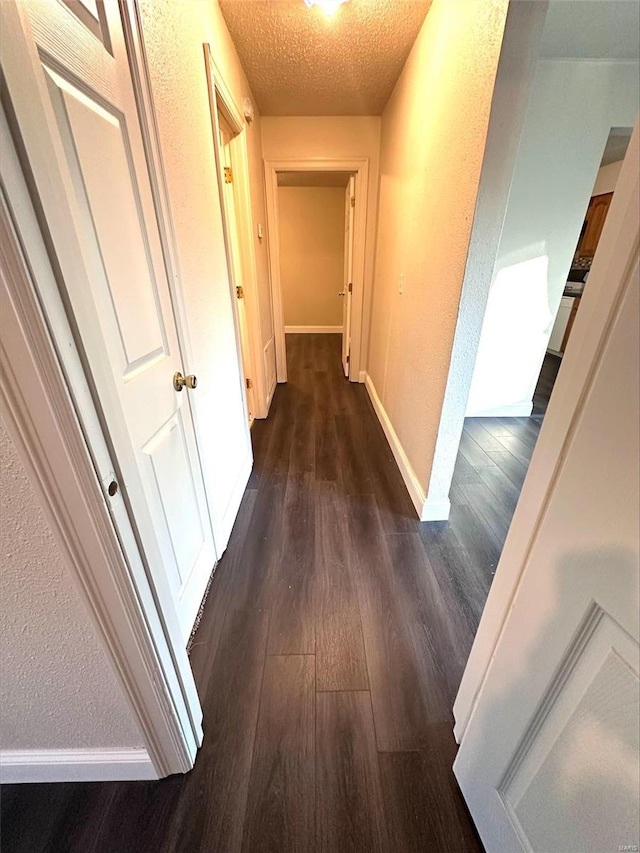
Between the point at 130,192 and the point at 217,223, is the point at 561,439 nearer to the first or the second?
the point at 130,192

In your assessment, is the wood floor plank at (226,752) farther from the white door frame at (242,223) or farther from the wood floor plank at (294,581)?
the white door frame at (242,223)

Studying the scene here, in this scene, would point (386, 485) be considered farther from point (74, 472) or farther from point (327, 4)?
point (327, 4)

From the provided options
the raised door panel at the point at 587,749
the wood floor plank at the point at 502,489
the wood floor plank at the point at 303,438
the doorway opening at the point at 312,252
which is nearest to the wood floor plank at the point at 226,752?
the raised door panel at the point at 587,749

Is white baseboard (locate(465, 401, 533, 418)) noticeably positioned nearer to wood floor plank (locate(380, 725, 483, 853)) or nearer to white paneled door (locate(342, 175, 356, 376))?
white paneled door (locate(342, 175, 356, 376))

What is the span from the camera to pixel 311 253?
582 centimetres

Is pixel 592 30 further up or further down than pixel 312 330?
further up

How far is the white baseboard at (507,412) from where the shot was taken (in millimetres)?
3154

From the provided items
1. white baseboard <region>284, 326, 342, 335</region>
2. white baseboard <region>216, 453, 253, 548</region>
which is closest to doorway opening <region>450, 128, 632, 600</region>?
white baseboard <region>216, 453, 253, 548</region>

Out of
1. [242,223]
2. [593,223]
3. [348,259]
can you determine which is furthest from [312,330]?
[593,223]

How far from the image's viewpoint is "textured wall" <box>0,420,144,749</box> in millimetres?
596

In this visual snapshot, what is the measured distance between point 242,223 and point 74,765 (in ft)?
9.29

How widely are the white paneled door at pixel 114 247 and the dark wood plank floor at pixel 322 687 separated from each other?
1.24 feet

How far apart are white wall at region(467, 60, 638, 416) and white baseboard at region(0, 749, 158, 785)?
8.62ft

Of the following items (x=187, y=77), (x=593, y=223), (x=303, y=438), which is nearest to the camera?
(x=187, y=77)
